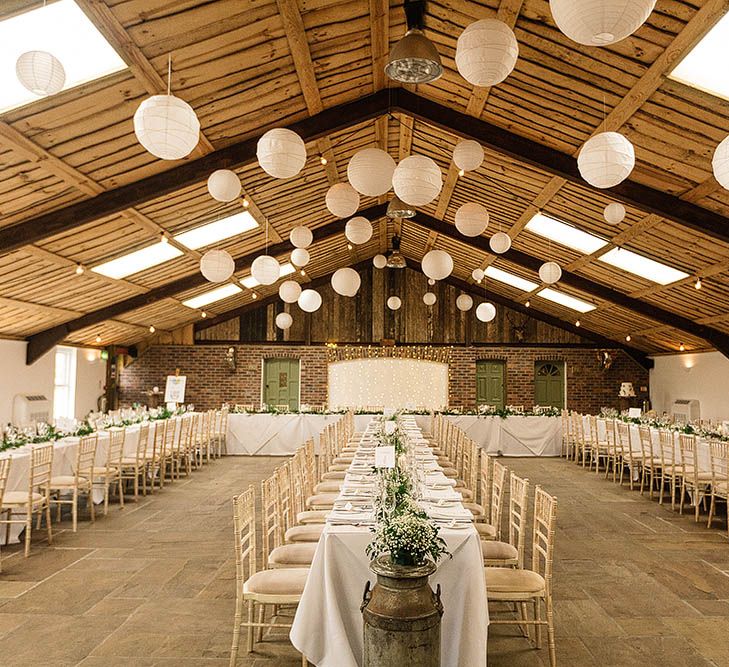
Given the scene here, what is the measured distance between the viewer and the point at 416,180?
4531 mm

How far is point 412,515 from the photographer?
307 centimetres

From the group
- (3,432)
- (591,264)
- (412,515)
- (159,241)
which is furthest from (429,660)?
(591,264)

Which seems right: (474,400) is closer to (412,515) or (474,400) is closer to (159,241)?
(159,241)

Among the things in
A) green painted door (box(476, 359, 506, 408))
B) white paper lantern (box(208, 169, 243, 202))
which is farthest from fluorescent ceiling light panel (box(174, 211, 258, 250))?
green painted door (box(476, 359, 506, 408))

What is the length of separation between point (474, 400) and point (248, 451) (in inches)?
246

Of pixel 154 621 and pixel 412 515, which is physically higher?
pixel 412 515

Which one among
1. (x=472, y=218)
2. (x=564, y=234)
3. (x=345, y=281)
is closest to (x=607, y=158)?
(x=472, y=218)

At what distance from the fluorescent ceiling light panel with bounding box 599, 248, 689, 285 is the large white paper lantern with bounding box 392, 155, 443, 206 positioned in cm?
580

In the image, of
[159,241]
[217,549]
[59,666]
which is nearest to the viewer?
[59,666]

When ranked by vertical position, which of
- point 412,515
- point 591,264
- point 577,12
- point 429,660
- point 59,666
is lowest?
point 59,666

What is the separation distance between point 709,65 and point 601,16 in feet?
9.99

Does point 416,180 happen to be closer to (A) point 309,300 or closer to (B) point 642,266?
(A) point 309,300

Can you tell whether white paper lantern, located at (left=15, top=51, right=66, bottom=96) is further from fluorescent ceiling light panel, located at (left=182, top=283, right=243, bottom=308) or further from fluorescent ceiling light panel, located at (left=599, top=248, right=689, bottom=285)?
fluorescent ceiling light panel, located at (left=182, top=283, right=243, bottom=308)

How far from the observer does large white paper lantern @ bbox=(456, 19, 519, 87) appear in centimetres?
334
